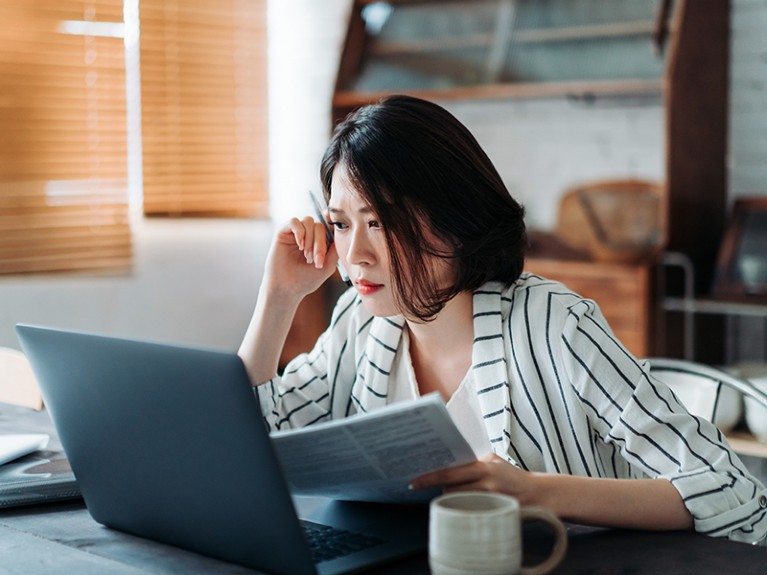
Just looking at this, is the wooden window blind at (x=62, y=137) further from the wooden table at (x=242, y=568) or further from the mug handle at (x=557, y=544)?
the mug handle at (x=557, y=544)

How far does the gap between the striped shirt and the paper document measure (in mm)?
299

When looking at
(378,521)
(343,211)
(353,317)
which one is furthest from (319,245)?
(378,521)

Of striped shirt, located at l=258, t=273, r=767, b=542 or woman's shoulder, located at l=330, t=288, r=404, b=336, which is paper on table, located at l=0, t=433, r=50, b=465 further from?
woman's shoulder, located at l=330, t=288, r=404, b=336

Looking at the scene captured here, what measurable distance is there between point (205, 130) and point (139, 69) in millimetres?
411

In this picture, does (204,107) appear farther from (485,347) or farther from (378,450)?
(378,450)

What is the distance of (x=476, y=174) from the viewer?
1387mm

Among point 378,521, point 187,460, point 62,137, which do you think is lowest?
point 378,521

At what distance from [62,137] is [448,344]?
2890mm

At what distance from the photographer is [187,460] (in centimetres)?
98

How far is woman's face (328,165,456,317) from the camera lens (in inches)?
54.1

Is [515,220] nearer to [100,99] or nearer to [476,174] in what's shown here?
[476,174]

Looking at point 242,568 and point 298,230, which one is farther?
point 298,230

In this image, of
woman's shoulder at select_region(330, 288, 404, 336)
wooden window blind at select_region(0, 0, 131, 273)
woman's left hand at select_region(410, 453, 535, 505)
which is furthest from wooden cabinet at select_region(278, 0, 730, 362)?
woman's left hand at select_region(410, 453, 535, 505)

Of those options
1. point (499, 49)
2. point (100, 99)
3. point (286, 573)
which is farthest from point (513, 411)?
point (100, 99)
